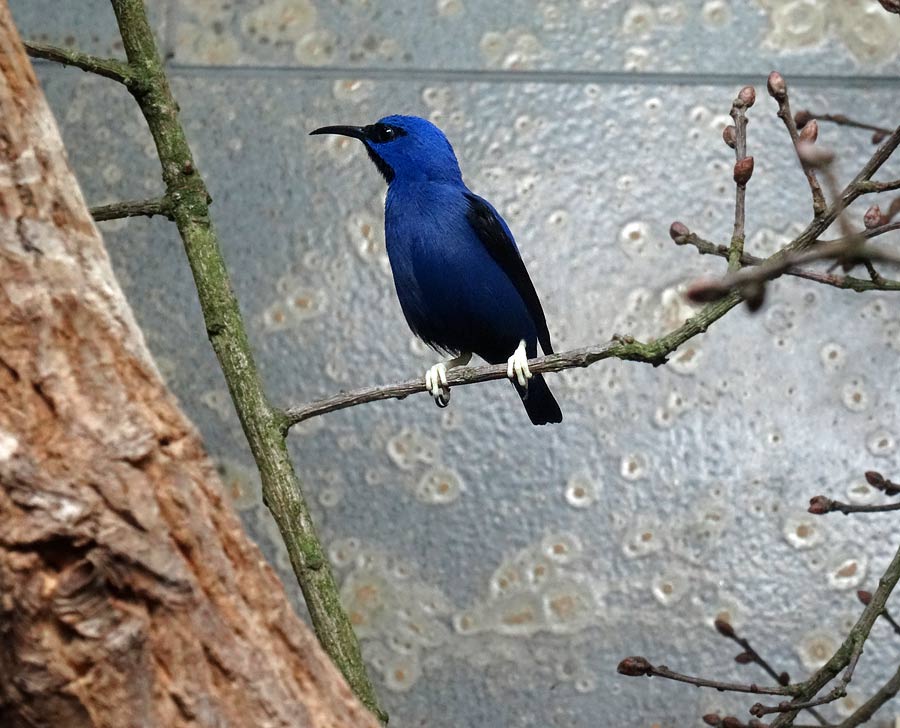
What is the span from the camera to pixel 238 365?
1.53 metres

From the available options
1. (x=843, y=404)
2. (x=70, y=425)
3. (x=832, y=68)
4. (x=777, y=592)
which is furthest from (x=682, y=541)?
(x=70, y=425)

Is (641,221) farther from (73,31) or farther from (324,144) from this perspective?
(73,31)

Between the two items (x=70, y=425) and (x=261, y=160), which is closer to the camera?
(x=70, y=425)

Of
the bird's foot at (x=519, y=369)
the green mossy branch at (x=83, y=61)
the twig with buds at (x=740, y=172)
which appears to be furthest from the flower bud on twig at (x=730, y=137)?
the green mossy branch at (x=83, y=61)

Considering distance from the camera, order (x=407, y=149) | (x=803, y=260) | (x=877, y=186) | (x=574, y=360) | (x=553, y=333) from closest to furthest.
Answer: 1. (x=803, y=260)
2. (x=877, y=186)
3. (x=574, y=360)
4. (x=407, y=149)
5. (x=553, y=333)

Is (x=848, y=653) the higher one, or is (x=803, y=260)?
(x=803, y=260)

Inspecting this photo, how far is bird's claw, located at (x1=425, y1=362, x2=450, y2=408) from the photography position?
161cm

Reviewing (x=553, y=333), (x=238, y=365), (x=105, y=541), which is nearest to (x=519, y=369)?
(x=238, y=365)

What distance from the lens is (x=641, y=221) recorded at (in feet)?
9.18

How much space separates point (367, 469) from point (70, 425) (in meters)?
1.82

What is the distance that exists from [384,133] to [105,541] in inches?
57.7

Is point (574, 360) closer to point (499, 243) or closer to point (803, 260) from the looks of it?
point (499, 243)

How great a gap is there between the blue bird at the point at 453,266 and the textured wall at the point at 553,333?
0.59 metres

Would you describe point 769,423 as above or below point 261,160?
below
